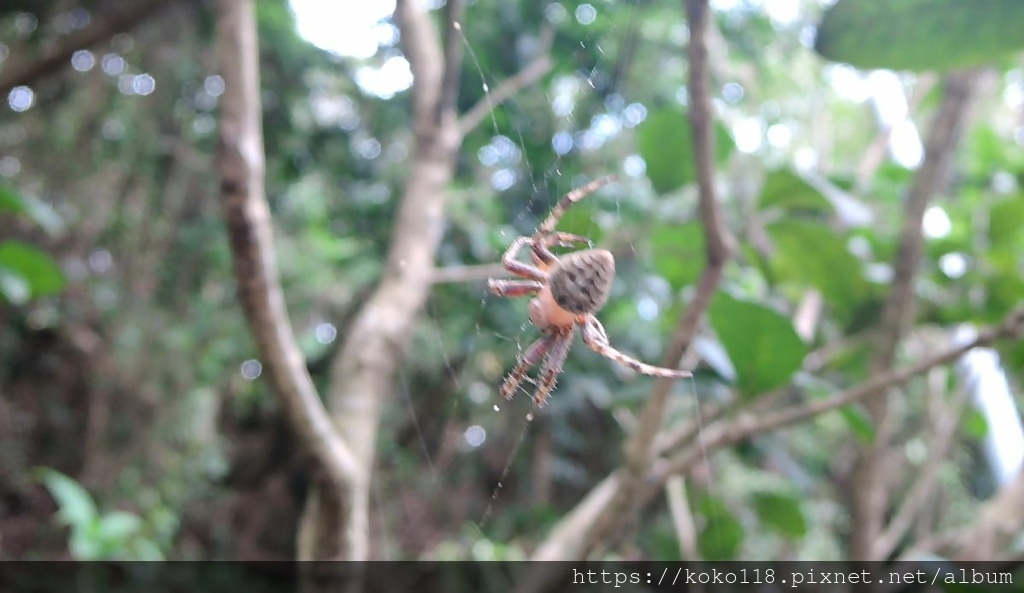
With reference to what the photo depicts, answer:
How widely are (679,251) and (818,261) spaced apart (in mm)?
184

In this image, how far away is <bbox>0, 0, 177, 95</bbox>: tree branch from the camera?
1.53 metres

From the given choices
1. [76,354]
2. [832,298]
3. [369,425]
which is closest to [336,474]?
[369,425]

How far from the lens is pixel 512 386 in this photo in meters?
0.87

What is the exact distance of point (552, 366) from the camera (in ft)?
2.86

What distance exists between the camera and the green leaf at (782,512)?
100cm

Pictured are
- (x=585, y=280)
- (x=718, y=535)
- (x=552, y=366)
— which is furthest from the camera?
(x=718, y=535)

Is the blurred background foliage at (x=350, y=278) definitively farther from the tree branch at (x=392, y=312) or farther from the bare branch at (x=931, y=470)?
the tree branch at (x=392, y=312)

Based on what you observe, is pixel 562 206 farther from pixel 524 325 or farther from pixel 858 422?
pixel 858 422

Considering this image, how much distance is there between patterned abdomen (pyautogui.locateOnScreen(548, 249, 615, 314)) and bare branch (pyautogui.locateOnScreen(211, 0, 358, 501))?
1.02ft

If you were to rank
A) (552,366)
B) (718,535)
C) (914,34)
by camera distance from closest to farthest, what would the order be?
(914,34) → (552,366) → (718,535)

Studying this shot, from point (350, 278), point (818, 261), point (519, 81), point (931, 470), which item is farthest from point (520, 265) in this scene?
point (350, 278)

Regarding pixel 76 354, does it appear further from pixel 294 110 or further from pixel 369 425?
pixel 369 425

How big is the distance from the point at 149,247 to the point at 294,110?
1.81ft

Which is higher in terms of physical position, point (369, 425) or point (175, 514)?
point (369, 425)
